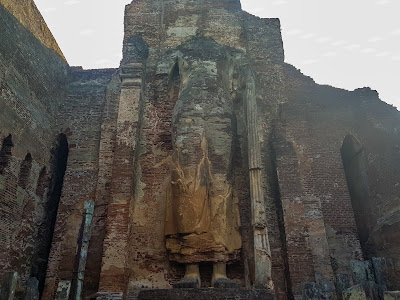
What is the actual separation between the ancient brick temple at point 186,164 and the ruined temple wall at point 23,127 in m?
0.04

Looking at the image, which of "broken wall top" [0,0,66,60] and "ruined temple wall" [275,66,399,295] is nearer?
"ruined temple wall" [275,66,399,295]

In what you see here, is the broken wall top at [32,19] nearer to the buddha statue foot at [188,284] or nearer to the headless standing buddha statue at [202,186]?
the headless standing buddha statue at [202,186]

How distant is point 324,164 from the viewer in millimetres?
8914

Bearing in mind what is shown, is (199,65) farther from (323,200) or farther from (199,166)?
(323,200)

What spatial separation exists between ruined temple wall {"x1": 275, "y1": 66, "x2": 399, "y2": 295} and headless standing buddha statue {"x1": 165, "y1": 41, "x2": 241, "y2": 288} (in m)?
2.09

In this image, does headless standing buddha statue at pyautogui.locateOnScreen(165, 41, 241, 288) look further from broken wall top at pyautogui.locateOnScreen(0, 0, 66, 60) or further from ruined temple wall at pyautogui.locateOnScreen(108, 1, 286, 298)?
broken wall top at pyautogui.locateOnScreen(0, 0, 66, 60)

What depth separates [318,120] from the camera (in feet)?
31.0

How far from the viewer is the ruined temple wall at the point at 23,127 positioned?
7.49m

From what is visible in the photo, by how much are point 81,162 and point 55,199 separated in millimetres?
1169

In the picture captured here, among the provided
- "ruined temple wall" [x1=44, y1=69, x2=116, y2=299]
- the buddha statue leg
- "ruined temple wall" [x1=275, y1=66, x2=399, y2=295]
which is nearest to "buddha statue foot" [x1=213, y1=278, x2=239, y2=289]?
the buddha statue leg

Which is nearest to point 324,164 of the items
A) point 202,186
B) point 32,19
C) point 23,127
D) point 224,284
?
point 202,186

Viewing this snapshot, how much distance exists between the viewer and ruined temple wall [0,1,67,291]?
24.6ft

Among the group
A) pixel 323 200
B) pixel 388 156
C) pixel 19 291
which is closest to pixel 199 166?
pixel 323 200

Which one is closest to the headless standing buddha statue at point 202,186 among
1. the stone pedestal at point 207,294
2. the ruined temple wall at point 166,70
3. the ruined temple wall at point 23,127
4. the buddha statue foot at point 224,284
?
the buddha statue foot at point 224,284
